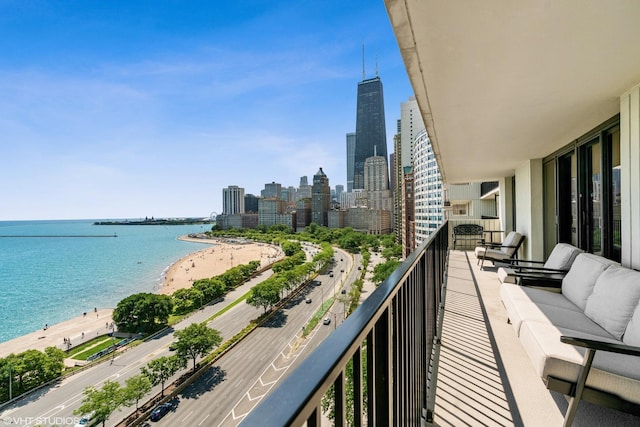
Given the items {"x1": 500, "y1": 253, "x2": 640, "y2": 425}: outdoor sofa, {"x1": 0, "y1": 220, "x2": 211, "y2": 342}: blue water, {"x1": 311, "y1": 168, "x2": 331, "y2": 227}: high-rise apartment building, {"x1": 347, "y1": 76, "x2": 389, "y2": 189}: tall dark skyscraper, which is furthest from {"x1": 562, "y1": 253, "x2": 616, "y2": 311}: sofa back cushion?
{"x1": 347, "y1": 76, "x2": 389, "y2": 189}: tall dark skyscraper

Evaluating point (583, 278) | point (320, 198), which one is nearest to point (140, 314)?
point (583, 278)

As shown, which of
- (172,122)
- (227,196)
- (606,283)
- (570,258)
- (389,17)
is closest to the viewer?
(389,17)

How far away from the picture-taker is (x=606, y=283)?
7.82ft

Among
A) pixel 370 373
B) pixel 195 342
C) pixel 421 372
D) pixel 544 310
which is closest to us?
pixel 370 373

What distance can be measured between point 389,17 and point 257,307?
2347 centimetres

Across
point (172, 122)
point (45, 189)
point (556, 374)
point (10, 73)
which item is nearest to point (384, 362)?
point (556, 374)

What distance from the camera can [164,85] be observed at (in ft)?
122

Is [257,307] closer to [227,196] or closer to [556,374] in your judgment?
[556,374]

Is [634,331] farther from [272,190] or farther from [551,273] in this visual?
[272,190]

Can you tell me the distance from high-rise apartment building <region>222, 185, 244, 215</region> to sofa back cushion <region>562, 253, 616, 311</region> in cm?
10288

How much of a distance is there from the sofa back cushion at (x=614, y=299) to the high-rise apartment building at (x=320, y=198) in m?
76.2

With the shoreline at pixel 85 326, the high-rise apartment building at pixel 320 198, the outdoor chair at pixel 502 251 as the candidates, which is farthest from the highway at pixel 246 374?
the high-rise apartment building at pixel 320 198

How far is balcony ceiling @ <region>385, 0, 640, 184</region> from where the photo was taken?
5.09ft

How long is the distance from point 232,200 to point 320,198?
3809cm
